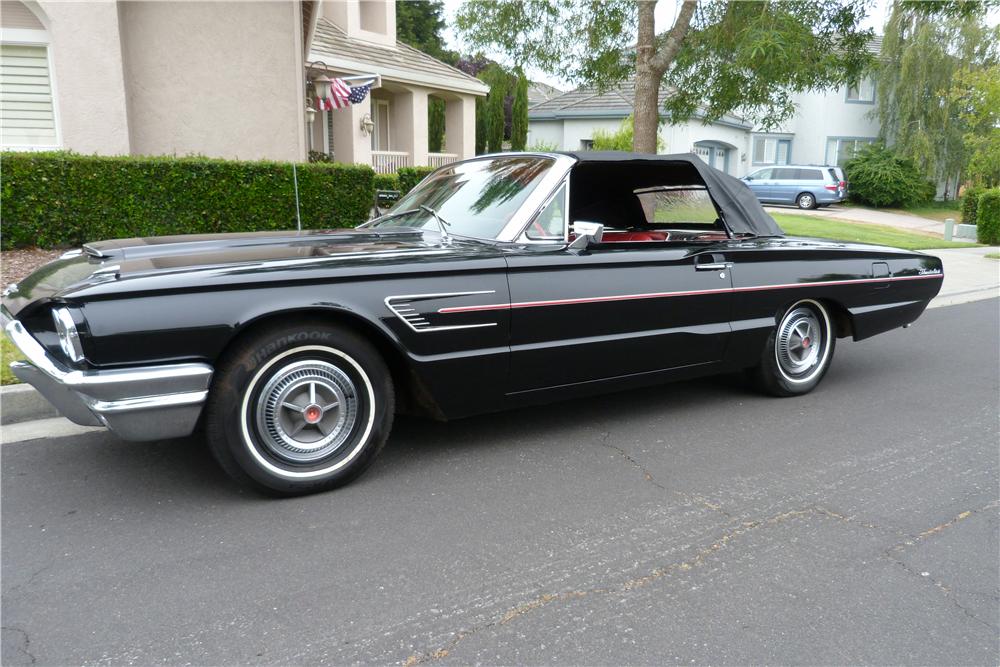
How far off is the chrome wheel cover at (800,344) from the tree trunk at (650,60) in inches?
195

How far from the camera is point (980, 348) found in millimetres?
6785

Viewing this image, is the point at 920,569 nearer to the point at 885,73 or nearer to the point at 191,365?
the point at 191,365

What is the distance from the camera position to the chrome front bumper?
2.81m

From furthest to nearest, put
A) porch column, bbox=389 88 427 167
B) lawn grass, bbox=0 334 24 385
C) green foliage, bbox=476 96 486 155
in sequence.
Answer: green foliage, bbox=476 96 486 155
porch column, bbox=389 88 427 167
lawn grass, bbox=0 334 24 385

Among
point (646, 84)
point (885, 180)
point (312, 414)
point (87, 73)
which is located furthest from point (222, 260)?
point (885, 180)

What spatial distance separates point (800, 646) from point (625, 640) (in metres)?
0.55

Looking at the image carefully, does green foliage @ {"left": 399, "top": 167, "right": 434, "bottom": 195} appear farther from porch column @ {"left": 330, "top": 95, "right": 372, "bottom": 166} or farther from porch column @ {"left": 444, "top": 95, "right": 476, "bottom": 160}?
porch column @ {"left": 444, "top": 95, "right": 476, "bottom": 160}

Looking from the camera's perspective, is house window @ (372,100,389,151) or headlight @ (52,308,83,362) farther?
house window @ (372,100,389,151)

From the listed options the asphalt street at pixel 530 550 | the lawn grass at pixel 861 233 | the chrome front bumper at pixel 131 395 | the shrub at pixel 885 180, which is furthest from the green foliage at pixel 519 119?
the chrome front bumper at pixel 131 395

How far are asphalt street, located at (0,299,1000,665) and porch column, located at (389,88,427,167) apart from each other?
665 inches

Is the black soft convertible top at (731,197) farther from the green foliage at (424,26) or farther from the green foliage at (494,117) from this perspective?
the green foliage at (424,26)

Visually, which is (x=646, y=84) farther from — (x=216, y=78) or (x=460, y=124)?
(x=460, y=124)

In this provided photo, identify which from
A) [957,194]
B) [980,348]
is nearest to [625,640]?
[980,348]

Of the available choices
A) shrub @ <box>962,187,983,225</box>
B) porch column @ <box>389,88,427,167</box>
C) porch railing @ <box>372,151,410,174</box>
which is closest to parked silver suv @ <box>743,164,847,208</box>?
shrub @ <box>962,187,983,225</box>
